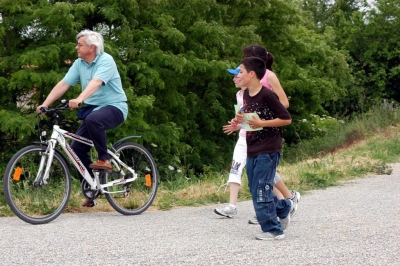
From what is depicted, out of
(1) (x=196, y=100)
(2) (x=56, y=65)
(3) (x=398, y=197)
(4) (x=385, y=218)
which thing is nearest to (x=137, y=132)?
(2) (x=56, y=65)

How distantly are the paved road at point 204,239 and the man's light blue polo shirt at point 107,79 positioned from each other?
1103mm

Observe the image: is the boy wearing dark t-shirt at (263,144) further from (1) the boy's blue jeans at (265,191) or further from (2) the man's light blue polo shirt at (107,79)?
(2) the man's light blue polo shirt at (107,79)

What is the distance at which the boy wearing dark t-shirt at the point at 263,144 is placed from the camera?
563cm

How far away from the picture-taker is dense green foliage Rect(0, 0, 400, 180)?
15469 mm

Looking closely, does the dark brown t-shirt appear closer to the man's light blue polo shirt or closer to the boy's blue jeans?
the boy's blue jeans

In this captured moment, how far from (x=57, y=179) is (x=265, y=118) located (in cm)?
223

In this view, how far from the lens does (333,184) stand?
933 centimetres

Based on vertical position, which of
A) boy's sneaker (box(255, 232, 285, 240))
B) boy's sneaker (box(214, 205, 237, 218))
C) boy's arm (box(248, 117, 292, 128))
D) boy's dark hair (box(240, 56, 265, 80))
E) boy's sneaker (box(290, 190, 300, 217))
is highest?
boy's dark hair (box(240, 56, 265, 80))

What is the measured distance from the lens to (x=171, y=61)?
56.5ft

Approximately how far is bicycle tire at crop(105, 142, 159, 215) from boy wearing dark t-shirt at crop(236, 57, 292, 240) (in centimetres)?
192

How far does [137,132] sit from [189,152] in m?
3.80

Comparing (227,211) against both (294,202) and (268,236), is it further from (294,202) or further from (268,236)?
(268,236)

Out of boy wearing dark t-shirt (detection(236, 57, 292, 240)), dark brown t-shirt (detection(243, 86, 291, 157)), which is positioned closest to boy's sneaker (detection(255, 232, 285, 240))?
boy wearing dark t-shirt (detection(236, 57, 292, 240))

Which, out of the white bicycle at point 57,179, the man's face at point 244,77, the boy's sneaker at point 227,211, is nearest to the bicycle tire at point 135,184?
the white bicycle at point 57,179
